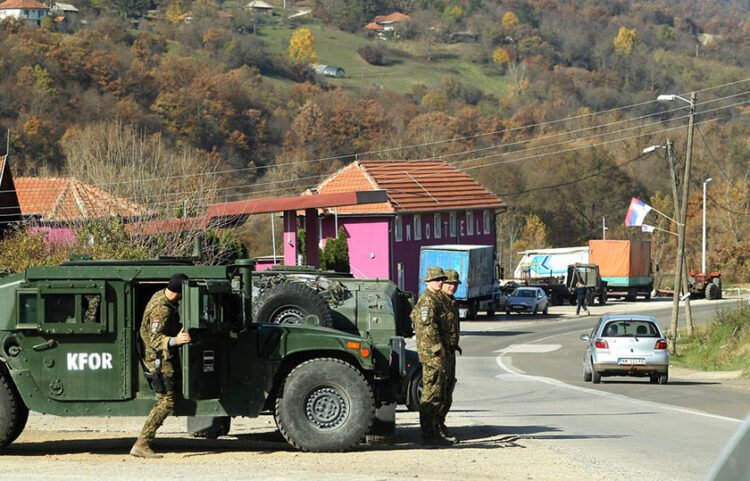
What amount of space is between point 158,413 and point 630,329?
14.5 m

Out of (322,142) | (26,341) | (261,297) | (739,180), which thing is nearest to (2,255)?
(261,297)

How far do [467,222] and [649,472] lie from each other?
65.6m

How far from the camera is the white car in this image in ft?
76.6

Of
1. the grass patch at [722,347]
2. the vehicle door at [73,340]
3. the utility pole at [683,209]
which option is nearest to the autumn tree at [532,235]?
the utility pole at [683,209]

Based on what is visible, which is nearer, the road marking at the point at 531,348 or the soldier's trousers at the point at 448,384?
the soldier's trousers at the point at 448,384

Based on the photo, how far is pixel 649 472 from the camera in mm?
10805

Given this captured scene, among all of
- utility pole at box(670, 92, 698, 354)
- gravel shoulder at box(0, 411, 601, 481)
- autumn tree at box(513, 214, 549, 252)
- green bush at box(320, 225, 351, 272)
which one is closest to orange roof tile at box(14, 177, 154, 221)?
green bush at box(320, 225, 351, 272)

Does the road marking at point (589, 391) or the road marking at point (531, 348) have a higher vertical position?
the road marking at point (589, 391)

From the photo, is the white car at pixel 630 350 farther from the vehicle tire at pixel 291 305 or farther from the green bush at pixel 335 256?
the green bush at pixel 335 256

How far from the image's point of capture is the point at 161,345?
36.9 ft

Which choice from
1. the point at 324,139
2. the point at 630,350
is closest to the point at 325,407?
the point at 630,350

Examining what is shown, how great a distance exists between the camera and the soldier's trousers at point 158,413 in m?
11.3

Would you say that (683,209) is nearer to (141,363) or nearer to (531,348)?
(531,348)

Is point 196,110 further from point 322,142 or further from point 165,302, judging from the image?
point 165,302
